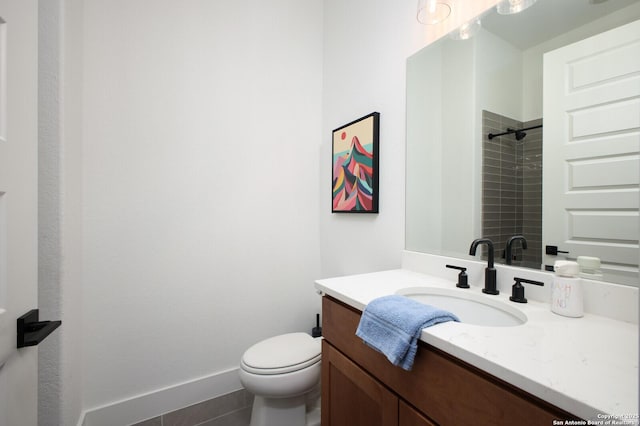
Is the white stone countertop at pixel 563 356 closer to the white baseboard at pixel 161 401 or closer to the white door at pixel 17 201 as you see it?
the white door at pixel 17 201

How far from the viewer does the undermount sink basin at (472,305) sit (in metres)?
0.80

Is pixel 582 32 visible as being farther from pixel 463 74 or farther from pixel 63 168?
pixel 63 168

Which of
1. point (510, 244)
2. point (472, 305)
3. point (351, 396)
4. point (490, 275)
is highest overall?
point (510, 244)

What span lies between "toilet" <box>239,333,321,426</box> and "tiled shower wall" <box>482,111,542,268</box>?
0.95 meters

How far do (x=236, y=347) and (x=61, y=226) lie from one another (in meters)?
1.10

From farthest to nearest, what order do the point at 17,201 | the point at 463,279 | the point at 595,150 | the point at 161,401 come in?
the point at 161,401, the point at 463,279, the point at 595,150, the point at 17,201

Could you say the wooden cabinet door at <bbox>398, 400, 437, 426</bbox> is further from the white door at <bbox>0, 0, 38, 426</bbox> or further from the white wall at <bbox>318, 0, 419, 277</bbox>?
the white door at <bbox>0, 0, 38, 426</bbox>

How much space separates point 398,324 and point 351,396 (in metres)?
0.41

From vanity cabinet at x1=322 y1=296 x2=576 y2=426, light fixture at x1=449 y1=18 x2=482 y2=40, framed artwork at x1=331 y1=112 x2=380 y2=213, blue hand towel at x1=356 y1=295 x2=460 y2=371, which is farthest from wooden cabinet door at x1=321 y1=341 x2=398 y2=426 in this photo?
light fixture at x1=449 y1=18 x2=482 y2=40

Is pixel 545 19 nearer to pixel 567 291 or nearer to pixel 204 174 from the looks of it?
pixel 567 291

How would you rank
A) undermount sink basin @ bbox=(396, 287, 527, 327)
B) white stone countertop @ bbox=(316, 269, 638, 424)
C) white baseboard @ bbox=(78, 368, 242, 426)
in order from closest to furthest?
1. white stone countertop @ bbox=(316, 269, 638, 424)
2. undermount sink basin @ bbox=(396, 287, 527, 327)
3. white baseboard @ bbox=(78, 368, 242, 426)

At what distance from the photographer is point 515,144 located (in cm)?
92

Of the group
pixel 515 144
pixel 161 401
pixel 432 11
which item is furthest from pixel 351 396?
pixel 432 11

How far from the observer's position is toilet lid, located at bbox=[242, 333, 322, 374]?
1.21 m
